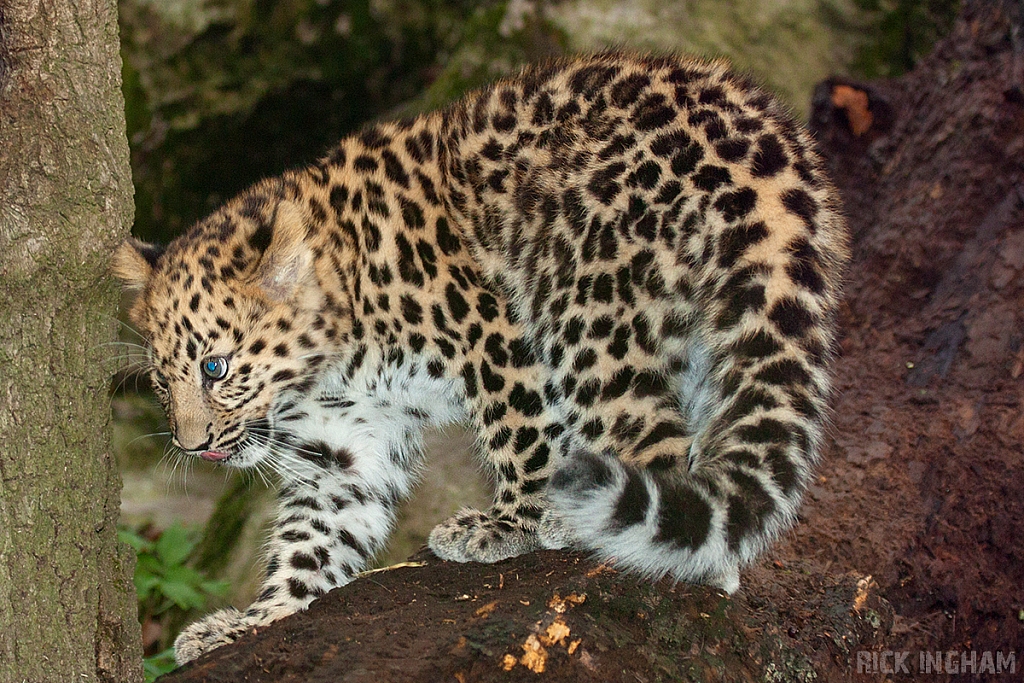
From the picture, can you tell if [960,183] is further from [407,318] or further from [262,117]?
[262,117]

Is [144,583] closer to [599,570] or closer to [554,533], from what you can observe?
[554,533]

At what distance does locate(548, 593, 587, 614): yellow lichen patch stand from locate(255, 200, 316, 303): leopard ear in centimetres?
152

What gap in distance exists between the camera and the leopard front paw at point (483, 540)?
3816mm

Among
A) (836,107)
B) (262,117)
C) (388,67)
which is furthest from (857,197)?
(262,117)

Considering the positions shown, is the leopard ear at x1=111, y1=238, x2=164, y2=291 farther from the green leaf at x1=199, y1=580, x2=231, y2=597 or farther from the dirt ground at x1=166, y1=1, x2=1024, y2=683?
the green leaf at x1=199, y1=580, x2=231, y2=597

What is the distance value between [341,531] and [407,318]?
0.99 metres

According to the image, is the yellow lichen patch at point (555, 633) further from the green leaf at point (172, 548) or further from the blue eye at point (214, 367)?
the green leaf at point (172, 548)

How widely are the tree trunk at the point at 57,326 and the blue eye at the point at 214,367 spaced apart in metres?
0.56

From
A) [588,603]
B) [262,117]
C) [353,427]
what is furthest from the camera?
[262,117]

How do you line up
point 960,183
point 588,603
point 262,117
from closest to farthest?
point 588,603 → point 960,183 → point 262,117

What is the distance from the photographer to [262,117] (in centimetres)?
741

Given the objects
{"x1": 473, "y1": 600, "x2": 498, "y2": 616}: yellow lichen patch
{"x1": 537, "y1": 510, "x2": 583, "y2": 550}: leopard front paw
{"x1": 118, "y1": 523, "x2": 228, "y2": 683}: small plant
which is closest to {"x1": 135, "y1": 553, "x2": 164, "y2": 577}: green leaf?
{"x1": 118, "y1": 523, "x2": 228, "y2": 683}: small plant

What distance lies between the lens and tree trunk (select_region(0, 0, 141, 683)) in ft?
9.02

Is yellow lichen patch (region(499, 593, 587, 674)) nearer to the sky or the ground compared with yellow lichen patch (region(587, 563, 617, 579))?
nearer to the ground
